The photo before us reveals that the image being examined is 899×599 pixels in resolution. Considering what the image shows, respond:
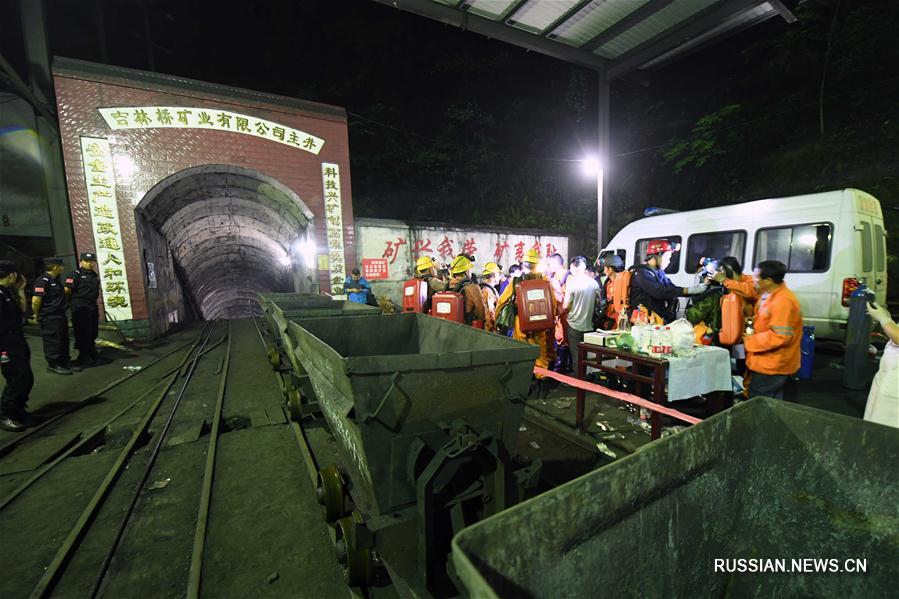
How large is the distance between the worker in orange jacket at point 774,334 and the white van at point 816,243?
15.9ft

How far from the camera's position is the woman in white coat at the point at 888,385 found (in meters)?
2.47

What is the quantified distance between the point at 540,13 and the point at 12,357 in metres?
11.1

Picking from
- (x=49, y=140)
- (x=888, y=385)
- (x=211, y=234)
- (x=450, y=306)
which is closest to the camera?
(x=888, y=385)

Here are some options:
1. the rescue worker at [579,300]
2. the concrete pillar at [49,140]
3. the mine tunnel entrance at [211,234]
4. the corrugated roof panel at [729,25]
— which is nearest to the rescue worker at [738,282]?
the rescue worker at [579,300]

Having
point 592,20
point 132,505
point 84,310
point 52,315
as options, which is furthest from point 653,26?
point 84,310

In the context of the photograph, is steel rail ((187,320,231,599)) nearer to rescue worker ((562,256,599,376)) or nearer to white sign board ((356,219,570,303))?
rescue worker ((562,256,599,376))

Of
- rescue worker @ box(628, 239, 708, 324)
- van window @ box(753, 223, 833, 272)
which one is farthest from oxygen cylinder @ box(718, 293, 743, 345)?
van window @ box(753, 223, 833, 272)

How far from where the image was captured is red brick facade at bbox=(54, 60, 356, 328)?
8.32m

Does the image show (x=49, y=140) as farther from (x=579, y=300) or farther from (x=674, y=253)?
(x=674, y=253)

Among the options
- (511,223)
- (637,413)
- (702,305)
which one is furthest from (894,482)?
(511,223)

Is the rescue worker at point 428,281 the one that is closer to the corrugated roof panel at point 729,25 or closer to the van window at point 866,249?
the van window at point 866,249

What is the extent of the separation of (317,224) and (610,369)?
961 centimetres

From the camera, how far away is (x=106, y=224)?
8680 mm

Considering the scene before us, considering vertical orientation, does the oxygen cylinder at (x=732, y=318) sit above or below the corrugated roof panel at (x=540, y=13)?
below
